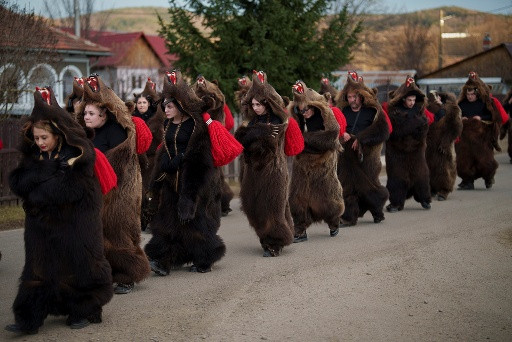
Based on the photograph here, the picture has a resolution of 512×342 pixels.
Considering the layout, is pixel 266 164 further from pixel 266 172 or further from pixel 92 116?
pixel 92 116

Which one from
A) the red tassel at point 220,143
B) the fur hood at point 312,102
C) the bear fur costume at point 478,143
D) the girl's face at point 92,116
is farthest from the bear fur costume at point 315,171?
the bear fur costume at point 478,143

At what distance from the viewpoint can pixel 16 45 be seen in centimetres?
1481

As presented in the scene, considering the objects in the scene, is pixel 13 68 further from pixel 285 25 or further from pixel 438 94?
pixel 438 94

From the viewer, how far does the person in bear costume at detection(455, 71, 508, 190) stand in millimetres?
16797

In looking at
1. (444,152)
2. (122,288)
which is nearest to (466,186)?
(444,152)

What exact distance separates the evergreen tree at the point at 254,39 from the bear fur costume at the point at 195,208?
8.41 meters

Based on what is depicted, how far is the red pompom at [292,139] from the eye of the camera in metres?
10.1

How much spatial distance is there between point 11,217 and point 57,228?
23.9ft

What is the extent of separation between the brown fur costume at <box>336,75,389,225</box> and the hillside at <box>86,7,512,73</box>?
281 inches

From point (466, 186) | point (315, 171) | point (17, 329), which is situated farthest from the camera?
point (466, 186)

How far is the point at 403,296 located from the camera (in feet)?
25.7

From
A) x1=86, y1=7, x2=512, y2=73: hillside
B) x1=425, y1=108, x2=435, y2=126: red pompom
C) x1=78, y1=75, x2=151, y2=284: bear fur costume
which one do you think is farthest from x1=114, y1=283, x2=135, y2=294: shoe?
x1=86, y1=7, x2=512, y2=73: hillside

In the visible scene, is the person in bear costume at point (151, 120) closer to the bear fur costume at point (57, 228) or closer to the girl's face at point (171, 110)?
the girl's face at point (171, 110)

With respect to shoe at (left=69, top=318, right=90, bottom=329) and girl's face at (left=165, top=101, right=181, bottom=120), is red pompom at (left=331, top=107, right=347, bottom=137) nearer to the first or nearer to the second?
girl's face at (left=165, top=101, right=181, bottom=120)
